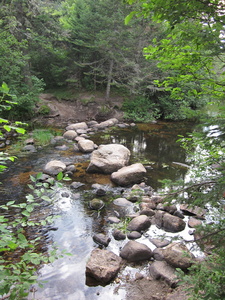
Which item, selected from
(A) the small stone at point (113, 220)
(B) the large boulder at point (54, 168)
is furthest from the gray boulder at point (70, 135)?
(A) the small stone at point (113, 220)

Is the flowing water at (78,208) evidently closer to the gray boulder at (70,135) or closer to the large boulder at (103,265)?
the large boulder at (103,265)

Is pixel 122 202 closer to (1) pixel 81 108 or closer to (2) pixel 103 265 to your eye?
(2) pixel 103 265

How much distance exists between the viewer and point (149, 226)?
5039mm

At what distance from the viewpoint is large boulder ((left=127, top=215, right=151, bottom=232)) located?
16.0 feet

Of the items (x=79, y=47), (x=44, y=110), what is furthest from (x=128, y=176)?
(x=79, y=47)

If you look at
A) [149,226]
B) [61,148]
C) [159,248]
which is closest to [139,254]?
[159,248]

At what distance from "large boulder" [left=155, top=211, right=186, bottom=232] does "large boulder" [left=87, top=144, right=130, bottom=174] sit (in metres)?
3.17

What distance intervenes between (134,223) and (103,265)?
1456 mm

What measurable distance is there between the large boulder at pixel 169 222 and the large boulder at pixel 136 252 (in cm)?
98

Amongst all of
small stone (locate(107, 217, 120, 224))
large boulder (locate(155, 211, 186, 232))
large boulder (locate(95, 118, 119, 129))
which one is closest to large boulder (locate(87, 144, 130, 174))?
small stone (locate(107, 217, 120, 224))

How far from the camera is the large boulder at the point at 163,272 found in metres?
3.50

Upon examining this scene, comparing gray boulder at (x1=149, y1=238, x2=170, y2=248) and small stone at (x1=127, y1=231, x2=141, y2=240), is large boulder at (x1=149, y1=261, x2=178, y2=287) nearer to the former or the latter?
gray boulder at (x1=149, y1=238, x2=170, y2=248)

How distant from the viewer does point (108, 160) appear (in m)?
8.22

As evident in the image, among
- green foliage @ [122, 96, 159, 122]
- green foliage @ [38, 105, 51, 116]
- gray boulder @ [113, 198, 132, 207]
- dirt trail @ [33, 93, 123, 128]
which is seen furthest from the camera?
green foliage @ [122, 96, 159, 122]
